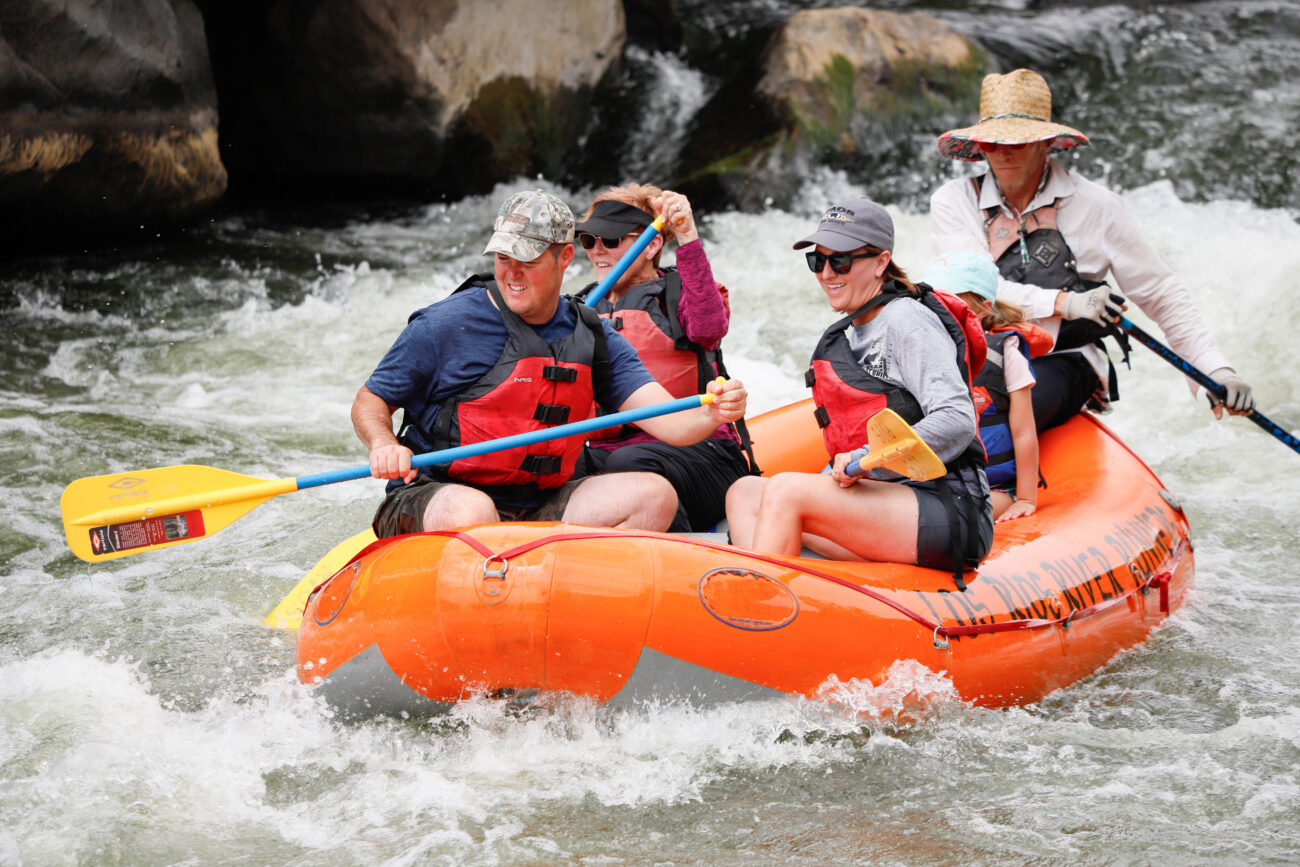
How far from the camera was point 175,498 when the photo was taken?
305 cm

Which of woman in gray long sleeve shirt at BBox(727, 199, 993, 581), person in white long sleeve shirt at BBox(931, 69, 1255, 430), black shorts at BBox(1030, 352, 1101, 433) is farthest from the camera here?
black shorts at BBox(1030, 352, 1101, 433)

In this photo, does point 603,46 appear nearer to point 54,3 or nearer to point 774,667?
point 54,3

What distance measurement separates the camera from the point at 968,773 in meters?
2.84

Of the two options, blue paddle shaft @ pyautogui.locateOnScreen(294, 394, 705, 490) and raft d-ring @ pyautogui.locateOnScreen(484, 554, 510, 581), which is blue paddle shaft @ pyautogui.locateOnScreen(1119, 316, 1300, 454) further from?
raft d-ring @ pyautogui.locateOnScreen(484, 554, 510, 581)

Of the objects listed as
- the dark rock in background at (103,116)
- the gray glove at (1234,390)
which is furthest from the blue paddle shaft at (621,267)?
the dark rock in background at (103,116)

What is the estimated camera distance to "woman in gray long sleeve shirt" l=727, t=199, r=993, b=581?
110 inches

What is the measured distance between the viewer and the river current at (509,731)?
256 centimetres

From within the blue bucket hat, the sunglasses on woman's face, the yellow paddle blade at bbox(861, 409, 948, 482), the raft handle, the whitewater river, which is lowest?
the whitewater river

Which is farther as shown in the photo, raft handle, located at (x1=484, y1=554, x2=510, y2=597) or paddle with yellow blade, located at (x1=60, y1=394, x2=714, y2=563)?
paddle with yellow blade, located at (x1=60, y1=394, x2=714, y2=563)

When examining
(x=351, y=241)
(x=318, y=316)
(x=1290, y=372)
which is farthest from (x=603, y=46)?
(x=1290, y=372)

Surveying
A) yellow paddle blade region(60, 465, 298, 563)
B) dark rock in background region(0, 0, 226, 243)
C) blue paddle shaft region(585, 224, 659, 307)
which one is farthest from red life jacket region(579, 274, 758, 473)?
dark rock in background region(0, 0, 226, 243)

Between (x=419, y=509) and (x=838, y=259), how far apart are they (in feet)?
3.83

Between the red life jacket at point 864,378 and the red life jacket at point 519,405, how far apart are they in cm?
60

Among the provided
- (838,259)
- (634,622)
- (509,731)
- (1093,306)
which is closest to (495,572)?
(634,622)
